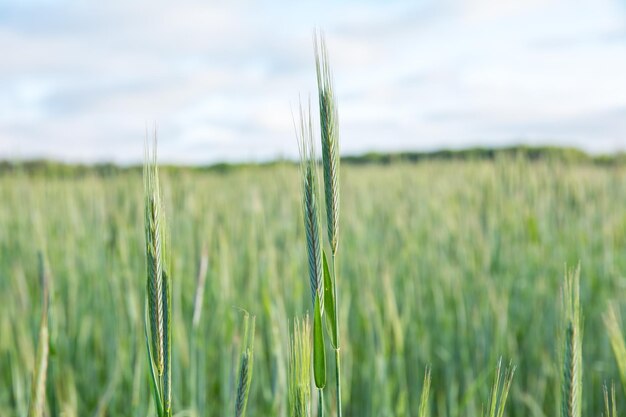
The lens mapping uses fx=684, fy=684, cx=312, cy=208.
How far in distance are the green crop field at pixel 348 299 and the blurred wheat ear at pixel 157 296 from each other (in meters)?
0.55

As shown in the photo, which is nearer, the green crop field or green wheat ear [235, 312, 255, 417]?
green wheat ear [235, 312, 255, 417]

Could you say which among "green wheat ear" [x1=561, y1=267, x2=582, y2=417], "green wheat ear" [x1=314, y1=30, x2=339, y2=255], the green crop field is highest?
"green wheat ear" [x1=314, y1=30, x2=339, y2=255]

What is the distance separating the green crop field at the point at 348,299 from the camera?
1.66 m

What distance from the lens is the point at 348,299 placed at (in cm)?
194

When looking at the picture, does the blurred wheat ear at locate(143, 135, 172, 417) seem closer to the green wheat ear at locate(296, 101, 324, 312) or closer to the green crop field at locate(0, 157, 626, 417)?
the green wheat ear at locate(296, 101, 324, 312)

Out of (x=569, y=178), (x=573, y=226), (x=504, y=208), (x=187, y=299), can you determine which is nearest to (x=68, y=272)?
(x=187, y=299)

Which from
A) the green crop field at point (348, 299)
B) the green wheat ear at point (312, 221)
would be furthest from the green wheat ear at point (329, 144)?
the green crop field at point (348, 299)

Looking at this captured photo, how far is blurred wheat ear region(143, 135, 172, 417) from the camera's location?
1.64ft

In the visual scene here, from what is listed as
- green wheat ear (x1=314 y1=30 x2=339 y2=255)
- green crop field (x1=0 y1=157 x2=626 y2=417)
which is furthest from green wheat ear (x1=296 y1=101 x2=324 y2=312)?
green crop field (x1=0 y1=157 x2=626 y2=417)

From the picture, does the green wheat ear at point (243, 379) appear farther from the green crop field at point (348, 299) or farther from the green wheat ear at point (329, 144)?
the green crop field at point (348, 299)

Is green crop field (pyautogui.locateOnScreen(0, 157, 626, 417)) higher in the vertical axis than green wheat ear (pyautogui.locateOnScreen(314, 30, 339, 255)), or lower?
lower

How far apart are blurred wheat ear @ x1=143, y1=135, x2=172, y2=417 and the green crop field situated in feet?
1.80

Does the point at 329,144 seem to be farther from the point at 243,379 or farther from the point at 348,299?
the point at 348,299

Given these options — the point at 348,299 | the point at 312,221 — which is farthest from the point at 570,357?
the point at 348,299
